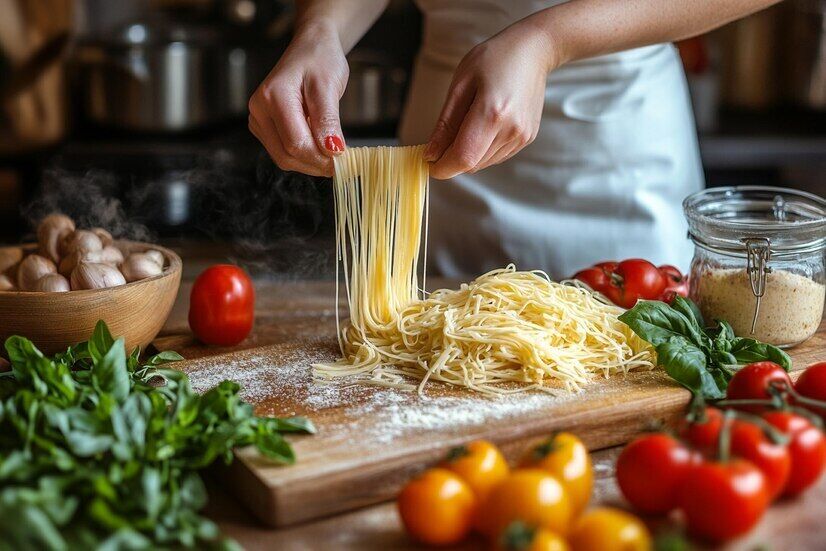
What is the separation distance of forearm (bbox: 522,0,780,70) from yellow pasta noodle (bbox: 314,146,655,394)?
44 cm

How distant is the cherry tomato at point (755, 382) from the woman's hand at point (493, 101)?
2.41 ft

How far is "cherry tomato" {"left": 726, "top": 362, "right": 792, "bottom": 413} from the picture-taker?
1.85 m

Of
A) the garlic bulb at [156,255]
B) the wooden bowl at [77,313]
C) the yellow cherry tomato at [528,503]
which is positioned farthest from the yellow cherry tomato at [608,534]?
the garlic bulb at [156,255]

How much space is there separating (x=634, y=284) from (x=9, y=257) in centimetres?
157

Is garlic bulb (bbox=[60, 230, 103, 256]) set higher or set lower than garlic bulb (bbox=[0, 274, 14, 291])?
higher

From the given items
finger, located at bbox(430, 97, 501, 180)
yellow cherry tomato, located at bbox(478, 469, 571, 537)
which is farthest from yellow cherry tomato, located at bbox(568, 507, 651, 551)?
finger, located at bbox(430, 97, 501, 180)

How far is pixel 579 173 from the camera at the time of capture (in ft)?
10.2

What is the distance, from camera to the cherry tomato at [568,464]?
150cm

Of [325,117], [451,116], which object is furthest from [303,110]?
[451,116]

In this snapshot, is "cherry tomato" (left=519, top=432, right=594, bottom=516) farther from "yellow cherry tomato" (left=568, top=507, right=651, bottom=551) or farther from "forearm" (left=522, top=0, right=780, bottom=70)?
"forearm" (left=522, top=0, right=780, bottom=70)

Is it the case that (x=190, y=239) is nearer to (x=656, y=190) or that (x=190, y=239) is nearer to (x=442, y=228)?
(x=442, y=228)

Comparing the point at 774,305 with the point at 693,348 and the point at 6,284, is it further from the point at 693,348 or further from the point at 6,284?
the point at 6,284

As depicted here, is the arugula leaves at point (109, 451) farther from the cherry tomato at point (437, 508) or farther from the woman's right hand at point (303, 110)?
the woman's right hand at point (303, 110)

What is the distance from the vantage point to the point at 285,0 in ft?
17.1
